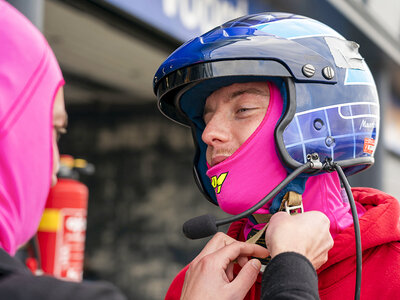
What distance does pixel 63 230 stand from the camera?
4.16 m

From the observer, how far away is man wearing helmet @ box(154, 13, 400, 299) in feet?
4.42

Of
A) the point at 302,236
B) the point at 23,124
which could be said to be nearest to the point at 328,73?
the point at 302,236

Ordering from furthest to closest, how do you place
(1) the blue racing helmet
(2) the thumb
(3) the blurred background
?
(3) the blurred background, (1) the blue racing helmet, (2) the thumb

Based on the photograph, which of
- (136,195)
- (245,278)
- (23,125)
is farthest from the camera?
(136,195)

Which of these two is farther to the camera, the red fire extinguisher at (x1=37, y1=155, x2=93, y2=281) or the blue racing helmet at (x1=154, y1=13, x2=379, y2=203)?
the red fire extinguisher at (x1=37, y1=155, x2=93, y2=281)

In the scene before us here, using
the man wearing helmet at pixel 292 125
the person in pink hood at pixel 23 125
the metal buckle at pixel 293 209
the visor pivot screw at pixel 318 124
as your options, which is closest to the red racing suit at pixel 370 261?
A: the man wearing helmet at pixel 292 125

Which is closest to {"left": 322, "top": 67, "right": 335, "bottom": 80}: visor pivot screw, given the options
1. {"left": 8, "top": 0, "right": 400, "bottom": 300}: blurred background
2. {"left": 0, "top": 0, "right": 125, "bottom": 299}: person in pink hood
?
{"left": 0, "top": 0, "right": 125, "bottom": 299}: person in pink hood

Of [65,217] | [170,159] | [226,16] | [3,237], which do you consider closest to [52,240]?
[65,217]

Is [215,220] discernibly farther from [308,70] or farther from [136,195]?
[136,195]

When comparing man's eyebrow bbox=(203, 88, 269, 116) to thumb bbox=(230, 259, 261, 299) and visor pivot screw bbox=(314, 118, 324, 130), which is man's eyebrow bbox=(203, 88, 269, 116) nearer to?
visor pivot screw bbox=(314, 118, 324, 130)

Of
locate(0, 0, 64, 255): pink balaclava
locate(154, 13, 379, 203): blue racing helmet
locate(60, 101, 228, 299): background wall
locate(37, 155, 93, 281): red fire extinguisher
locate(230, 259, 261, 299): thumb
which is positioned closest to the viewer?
locate(0, 0, 64, 255): pink balaclava

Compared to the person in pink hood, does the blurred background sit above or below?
below

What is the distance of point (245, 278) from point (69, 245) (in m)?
3.09

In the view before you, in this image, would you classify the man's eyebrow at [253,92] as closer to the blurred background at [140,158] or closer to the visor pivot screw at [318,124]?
the visor pivot screw at [318,124]
